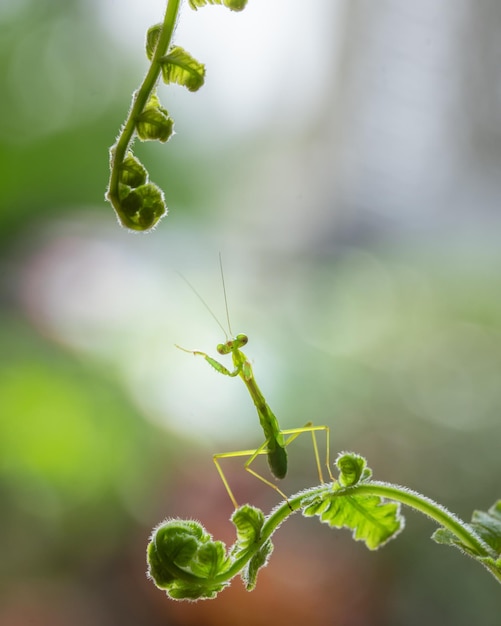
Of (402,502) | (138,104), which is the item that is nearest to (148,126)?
(138,104)

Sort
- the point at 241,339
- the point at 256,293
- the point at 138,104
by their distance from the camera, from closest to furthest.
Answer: the point at 138,104
the point at 241,339
the point at 256,293

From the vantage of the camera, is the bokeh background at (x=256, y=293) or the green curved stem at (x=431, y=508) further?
the bokeh background at (x=256, y=293)

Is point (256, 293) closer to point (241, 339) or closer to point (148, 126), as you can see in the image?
point (241, 339)

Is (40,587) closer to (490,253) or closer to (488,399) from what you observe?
(488,399)

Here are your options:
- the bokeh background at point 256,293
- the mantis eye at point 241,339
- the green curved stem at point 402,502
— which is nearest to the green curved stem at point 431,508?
the green curved stem at point 402,502

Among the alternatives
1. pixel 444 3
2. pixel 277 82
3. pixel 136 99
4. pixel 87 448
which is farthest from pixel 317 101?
pixel 136 99

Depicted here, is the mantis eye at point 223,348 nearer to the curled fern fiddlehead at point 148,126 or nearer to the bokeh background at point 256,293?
the curled fern fiddlehead at point 148,126

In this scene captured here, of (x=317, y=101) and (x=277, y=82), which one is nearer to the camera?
(x=277, y=82)

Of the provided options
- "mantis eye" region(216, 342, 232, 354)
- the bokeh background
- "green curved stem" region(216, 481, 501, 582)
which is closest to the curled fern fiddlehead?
"green curved stem" region(216, 481, 501, 582)

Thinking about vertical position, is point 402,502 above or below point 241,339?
below
